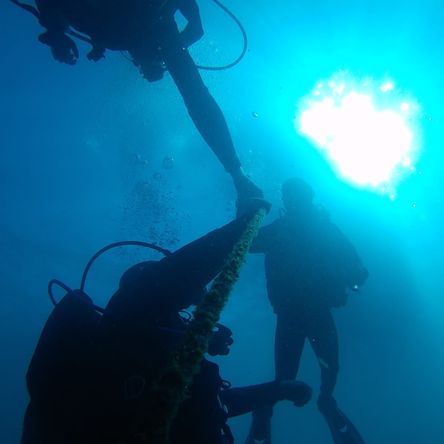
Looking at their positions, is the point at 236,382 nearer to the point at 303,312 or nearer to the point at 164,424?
the point at 303,312

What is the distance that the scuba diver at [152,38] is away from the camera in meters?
3.55

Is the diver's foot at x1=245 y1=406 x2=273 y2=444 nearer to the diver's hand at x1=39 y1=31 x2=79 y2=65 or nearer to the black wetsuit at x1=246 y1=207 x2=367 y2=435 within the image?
the black wetsuit at x1=246 y1=207 x2=367 y2=435

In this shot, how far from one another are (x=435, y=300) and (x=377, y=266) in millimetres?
9866

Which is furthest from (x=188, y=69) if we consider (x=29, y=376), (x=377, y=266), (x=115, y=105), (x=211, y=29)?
(x=377, y=266)

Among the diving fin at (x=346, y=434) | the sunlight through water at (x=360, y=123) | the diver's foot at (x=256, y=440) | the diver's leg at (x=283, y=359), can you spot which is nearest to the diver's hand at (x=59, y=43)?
the diver's leg at (x=283, y=359)

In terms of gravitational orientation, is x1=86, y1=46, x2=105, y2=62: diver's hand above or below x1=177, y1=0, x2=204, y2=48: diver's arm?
below

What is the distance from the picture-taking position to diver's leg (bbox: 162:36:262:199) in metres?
3.66

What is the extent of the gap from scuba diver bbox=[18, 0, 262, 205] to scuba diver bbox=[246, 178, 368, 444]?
102 inches

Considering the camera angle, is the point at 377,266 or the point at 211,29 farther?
the point at 377,266

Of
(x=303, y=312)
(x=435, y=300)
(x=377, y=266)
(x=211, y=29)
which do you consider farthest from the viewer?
(x=435, y=300)

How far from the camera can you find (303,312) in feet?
19.6

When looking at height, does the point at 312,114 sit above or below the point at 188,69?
above

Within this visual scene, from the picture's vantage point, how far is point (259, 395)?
11.4ft

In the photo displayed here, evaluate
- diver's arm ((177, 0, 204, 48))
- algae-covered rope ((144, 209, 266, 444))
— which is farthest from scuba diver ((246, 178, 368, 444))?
algae-covered rope ((144, 209, 266, 444))
